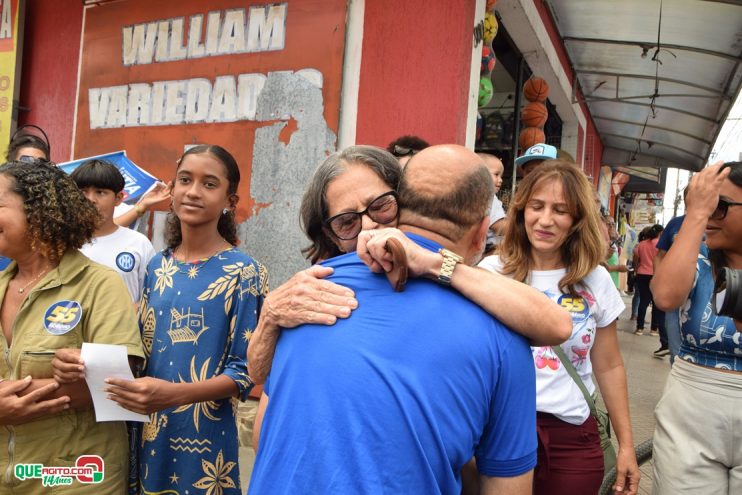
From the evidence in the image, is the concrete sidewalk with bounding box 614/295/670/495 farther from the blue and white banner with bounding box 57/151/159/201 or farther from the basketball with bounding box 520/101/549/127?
the blue and white banner with bounding box 57/151/159/201

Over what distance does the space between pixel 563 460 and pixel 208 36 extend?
4.71m

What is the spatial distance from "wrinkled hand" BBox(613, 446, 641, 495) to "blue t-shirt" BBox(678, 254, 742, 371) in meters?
0.47

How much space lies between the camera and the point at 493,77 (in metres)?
8.82

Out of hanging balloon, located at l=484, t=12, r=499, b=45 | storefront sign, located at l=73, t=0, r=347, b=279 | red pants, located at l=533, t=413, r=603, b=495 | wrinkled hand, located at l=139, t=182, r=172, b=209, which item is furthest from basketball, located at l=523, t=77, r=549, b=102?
red pants, located at l=533, t=413, r=603, b=495

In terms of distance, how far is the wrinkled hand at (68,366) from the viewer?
66.0 inches

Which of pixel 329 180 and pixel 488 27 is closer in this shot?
pixel 329 180

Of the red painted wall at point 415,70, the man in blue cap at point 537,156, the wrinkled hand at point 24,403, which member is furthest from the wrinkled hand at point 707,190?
the wrinkled hand at point 24,403

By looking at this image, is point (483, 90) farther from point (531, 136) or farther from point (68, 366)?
point (68, 366)

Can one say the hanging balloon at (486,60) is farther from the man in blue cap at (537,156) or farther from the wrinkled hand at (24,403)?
the wrinkled hand at (24,403)

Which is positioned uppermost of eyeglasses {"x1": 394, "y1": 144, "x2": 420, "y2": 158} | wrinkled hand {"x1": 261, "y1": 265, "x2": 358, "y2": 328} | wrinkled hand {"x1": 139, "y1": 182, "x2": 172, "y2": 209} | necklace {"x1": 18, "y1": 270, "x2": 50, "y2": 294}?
eyeglasses {"x1": 394, "y1": 144, "x2": 420, "y2": 158}

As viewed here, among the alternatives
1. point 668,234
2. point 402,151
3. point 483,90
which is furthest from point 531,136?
point 402,151

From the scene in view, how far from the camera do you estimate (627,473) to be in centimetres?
205

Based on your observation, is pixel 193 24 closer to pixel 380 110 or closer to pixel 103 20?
pixel 103 20

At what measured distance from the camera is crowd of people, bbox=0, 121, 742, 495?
3.54 feet
